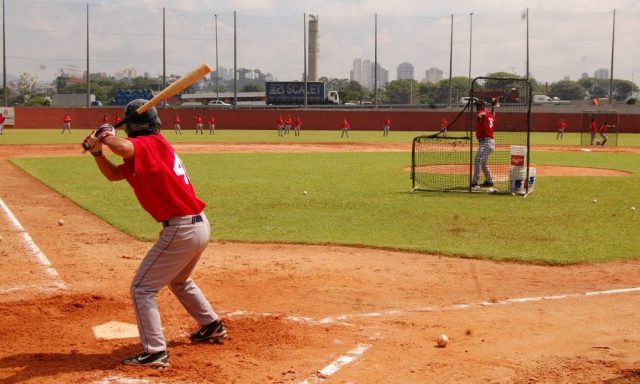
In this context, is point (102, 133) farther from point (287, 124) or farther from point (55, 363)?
point (287, 124)

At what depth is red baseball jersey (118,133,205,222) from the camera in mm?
6016

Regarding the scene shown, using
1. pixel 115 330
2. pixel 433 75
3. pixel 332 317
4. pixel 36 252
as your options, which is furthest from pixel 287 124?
pixel 115 330

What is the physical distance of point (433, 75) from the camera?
82.1m

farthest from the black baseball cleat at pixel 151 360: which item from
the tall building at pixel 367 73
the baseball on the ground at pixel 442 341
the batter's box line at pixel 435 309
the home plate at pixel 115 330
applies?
the tall building at pixel 367 73

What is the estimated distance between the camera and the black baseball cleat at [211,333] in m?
6.70

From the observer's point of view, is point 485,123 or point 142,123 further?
point 485,123

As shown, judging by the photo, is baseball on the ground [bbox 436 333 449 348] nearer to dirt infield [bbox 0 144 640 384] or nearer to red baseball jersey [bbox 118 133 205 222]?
dirt infield [bbox 0 144 640 384]

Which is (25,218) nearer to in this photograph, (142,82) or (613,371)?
(613,371)

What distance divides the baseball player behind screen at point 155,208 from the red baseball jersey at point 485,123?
13157 mm

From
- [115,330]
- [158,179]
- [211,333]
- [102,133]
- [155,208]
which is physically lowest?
[115,330]

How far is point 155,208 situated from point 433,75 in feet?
257

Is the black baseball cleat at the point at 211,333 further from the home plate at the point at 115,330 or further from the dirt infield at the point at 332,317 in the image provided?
the home plate at the point at 115,330

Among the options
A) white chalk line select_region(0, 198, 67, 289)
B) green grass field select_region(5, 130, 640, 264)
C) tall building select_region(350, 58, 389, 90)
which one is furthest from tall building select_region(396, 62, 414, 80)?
white chalk line select_region(0, 198, 67, 289)

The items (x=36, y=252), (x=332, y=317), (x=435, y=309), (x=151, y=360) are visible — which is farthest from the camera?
(x=36, y=252)
